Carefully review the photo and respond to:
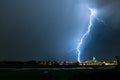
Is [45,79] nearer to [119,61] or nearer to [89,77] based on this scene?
[119,61]

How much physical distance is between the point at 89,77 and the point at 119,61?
1799cm

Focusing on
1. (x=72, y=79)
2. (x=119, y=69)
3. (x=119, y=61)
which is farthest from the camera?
(x=119, y=61)

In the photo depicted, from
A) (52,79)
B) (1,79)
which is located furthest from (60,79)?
(1,79)

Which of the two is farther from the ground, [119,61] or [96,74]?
[119,61]

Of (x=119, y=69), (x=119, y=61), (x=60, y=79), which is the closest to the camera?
(x=119, y=69)

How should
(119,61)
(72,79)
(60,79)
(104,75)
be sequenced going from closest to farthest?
1. (104,75)
2. (72,79)
3. (119,61)
4. (60,79)

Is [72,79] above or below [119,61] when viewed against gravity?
below

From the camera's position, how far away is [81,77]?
134ft

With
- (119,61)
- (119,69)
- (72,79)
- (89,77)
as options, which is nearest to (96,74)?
(89,77)

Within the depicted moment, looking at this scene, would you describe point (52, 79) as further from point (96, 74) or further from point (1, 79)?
point (96, 74)

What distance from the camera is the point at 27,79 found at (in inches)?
2482

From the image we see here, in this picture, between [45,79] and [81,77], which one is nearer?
[81,77]

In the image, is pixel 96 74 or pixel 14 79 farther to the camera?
pixel 14 79

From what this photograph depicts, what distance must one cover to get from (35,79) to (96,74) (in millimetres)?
23296
